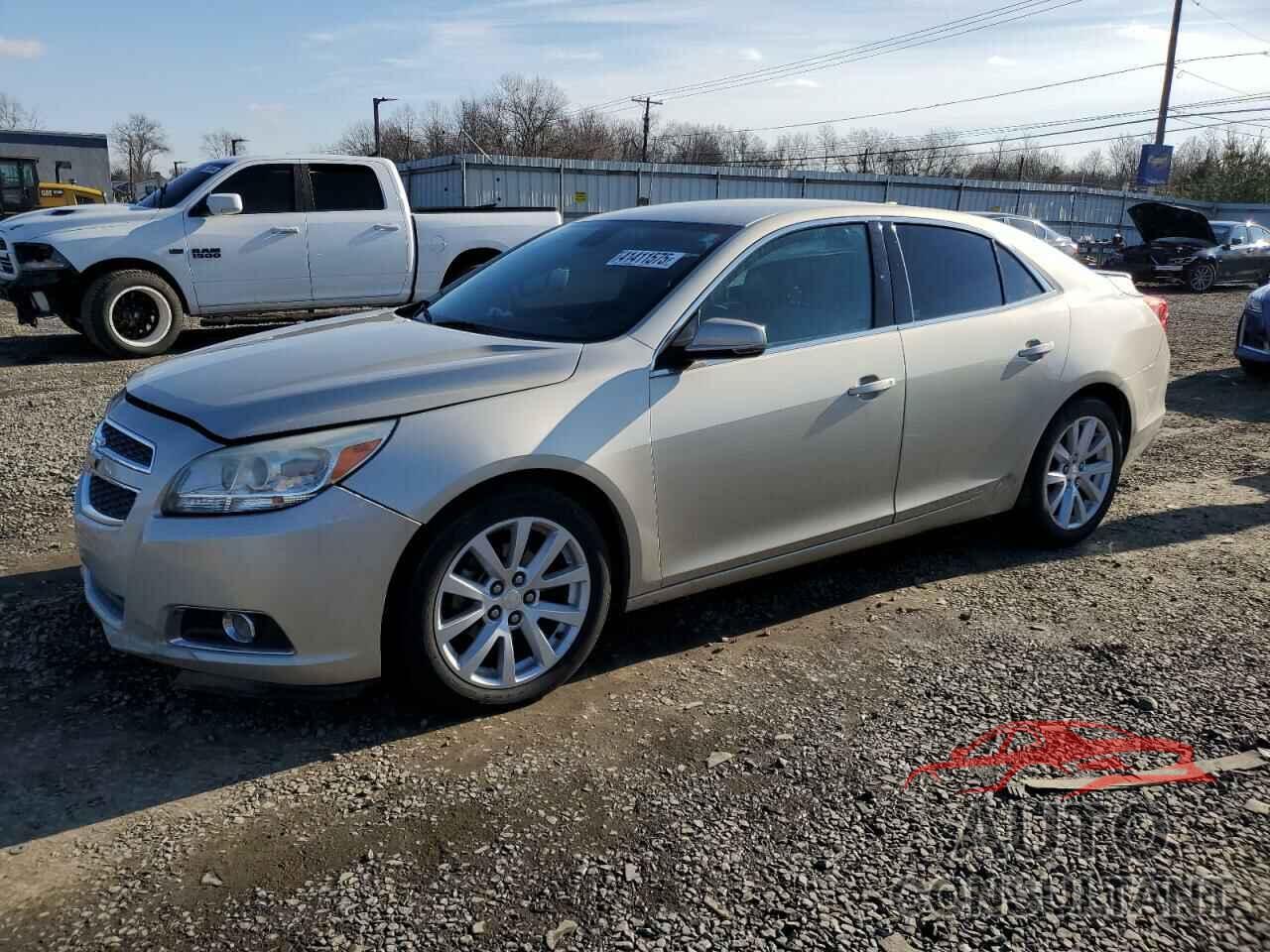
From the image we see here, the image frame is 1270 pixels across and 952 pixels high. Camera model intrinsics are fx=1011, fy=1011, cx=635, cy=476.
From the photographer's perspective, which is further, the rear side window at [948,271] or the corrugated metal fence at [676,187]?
the corrugated metal fence at [676,187]

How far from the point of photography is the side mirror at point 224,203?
967cm

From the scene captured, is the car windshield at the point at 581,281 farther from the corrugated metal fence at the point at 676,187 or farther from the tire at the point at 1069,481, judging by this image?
the corrugated metal fence at the point at 676,187

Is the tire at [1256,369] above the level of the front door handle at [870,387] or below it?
below

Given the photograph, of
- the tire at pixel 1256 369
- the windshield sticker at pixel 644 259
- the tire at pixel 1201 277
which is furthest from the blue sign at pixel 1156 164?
the windshield sticker at pixel 644 259

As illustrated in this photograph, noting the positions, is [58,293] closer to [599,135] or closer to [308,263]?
[308,263]

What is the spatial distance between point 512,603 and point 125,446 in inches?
53.1

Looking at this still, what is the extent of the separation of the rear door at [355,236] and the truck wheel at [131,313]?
1.46 meters

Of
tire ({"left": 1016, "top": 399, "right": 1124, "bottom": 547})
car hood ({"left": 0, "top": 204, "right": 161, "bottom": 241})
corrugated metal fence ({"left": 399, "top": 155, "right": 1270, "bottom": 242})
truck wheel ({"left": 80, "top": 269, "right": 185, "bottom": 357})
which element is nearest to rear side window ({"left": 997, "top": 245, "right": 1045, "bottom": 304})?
tire ({"left": 1016, "top": 399, "right": 1124, "bottom": 547})

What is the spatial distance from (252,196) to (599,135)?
7169 centimetres

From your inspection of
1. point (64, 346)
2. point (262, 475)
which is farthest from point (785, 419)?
point (64, 346)

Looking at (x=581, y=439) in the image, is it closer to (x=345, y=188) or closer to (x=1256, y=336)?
(x=345, y=188)

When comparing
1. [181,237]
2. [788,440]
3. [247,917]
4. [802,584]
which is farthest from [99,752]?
[181,237]

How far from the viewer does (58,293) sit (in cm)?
985

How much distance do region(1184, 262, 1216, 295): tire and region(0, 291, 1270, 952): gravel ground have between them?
65.2 feet
